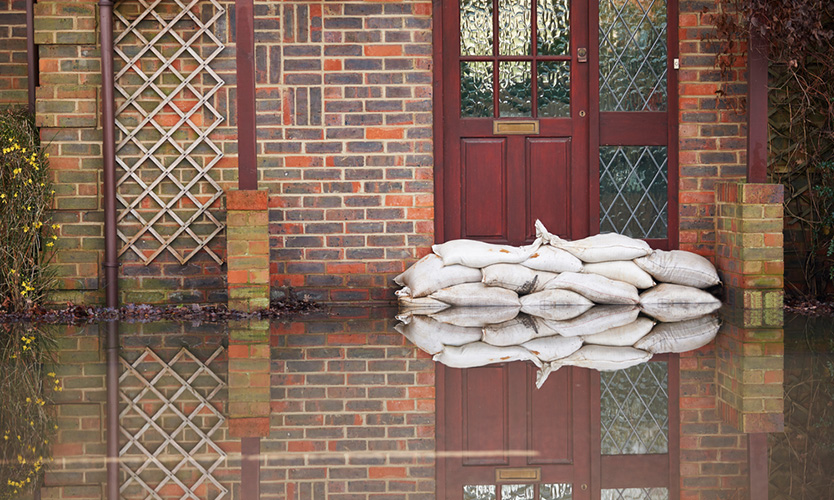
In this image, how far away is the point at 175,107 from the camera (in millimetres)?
6723

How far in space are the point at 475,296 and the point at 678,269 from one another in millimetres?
1352

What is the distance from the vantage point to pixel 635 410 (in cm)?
396

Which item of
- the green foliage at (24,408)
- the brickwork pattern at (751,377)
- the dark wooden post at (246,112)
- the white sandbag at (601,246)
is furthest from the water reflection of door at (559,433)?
the dark wooden post at (246,112)

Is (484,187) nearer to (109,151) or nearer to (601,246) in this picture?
(601,246)

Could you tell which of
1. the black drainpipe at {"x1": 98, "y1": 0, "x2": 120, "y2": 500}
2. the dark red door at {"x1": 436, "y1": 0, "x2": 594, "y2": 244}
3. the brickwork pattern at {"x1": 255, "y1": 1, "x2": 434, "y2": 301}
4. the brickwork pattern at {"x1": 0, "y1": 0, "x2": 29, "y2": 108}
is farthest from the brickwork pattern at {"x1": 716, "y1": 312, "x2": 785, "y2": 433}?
the brickwork pattern at {"x1": 0, "y1": 0, "x2": 29, "y2": 108}

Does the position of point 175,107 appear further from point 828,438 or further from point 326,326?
point 828,438

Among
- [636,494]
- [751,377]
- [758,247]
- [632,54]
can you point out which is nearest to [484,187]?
[632,54]

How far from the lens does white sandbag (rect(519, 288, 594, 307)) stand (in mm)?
6480

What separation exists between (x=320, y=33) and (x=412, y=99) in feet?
2.46

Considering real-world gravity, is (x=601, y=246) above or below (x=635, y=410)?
above

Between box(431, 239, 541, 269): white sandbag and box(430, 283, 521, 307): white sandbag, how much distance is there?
0.53ft

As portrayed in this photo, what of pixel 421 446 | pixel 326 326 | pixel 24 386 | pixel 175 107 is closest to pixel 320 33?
pixel 175 107

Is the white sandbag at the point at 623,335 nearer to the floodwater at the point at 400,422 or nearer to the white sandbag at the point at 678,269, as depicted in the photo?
the floodwater at the point at 400,422

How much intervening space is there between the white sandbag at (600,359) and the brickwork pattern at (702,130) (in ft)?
7.66
